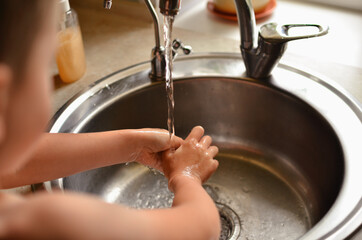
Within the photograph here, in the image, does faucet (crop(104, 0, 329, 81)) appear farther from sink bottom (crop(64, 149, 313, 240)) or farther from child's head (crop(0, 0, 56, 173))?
child's head (crop(0, 0, 56, 173))

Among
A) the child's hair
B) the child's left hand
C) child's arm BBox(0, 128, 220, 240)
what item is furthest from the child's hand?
the child's hair

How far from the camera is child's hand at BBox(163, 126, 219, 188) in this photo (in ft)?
2.41

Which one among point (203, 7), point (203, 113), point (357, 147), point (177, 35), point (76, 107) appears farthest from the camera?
point (203, 7)

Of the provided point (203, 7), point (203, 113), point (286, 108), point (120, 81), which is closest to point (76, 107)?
point (120, 81)

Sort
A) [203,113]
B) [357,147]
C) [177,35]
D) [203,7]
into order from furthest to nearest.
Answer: [203,7] → [177,35] → [203,113] → [357,147]

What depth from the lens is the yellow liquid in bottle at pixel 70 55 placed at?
929mm

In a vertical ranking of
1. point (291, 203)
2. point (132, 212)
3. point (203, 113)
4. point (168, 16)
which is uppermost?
point (168, 16)

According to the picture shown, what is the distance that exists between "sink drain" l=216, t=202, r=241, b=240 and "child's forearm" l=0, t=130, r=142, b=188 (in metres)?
0.23

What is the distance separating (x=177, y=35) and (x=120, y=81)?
25 cm

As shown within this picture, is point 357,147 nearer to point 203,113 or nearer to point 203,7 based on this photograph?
point 203,113

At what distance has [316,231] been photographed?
0.60m

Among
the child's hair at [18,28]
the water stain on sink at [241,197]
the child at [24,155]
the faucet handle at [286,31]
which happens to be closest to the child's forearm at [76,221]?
the child at [24,155]

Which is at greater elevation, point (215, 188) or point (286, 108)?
point (286, 108)

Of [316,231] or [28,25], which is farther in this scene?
[316,231]
